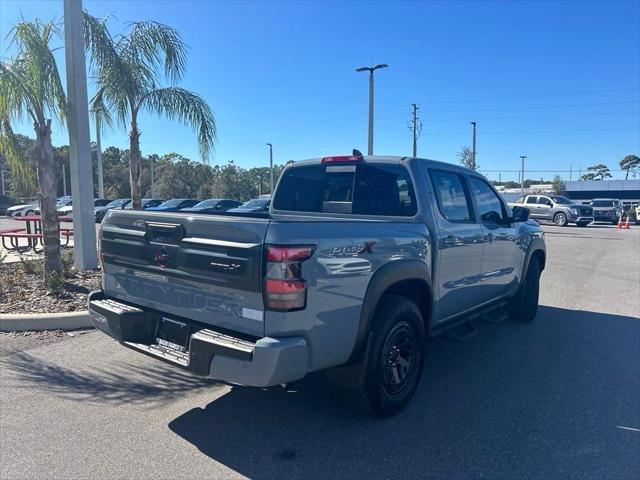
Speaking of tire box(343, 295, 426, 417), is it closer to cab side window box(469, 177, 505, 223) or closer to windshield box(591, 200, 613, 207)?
cab side window box(469, 177, 505, 223)

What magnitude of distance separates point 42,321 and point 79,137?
3899mm

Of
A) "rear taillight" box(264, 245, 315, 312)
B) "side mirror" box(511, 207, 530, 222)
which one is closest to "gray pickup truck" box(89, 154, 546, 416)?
"rear taillight" box(264, 245, 315, 312)

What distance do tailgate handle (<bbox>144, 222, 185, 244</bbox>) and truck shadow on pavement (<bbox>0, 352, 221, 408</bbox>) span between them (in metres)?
1.37

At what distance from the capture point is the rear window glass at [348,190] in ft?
13.5

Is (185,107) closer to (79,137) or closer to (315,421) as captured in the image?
(79,137)

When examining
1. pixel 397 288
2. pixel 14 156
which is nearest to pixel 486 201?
pixel 397 288

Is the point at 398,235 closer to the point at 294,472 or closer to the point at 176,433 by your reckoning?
the point at 294,472

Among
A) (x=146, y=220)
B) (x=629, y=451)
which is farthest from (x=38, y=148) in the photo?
(x=629, y=451)

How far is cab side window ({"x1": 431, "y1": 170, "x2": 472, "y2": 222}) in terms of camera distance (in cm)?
422

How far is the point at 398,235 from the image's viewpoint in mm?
3424

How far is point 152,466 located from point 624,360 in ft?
15.2

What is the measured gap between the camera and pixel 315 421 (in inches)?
136

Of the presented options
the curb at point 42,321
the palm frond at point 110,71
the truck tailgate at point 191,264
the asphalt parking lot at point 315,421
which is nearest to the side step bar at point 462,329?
the asphalt parking lot at point 315,421

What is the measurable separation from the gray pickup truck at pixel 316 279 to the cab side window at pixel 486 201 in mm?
91
